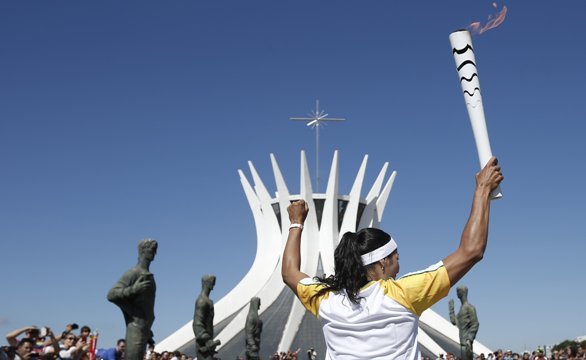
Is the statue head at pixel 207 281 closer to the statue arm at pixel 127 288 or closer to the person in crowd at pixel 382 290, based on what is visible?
the statue arm at pixel 127 288

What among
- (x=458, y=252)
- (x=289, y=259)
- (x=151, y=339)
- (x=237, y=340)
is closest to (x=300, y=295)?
(x=289, y=259)

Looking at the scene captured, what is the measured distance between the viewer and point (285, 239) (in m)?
29.5

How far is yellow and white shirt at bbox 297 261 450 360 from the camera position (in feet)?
7.12

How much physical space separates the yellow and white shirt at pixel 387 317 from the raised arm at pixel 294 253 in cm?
32

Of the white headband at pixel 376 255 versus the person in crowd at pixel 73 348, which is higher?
the person in crowd at pixel 73 348

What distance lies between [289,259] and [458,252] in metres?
0.75

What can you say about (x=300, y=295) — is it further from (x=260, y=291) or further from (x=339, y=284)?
(x=260, y=291)

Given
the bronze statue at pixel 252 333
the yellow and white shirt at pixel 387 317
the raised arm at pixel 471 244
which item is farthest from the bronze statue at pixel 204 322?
the raised arm at pixel 471 244

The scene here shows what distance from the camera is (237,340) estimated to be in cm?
2653

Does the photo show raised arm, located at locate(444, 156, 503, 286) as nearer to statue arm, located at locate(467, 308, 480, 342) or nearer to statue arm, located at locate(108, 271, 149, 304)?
statue arm, located at locate(108, 271, 149, 304)

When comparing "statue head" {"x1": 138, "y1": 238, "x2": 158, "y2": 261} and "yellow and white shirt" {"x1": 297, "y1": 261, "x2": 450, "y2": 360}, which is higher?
"statue head" {"x1": 138, "y1": 238, "x2": 158, "y2": 261}

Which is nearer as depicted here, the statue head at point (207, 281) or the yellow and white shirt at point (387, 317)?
the yellow and white shirt at point (387, 317)

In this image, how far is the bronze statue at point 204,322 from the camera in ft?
28.8

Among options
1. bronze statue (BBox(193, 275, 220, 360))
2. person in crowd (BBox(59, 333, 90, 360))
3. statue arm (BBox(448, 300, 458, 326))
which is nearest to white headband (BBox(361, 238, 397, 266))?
bronze statue (BBox(193, 275, 220, 360))
